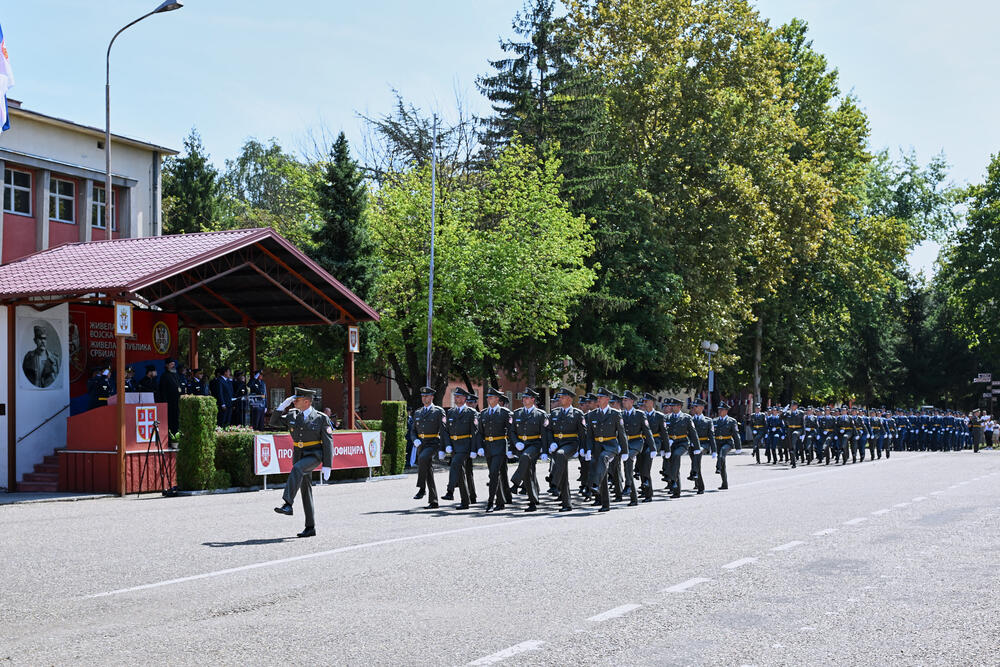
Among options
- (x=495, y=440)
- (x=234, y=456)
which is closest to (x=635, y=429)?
(x=495, y=440)

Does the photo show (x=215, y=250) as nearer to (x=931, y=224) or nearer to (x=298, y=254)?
(x=298, y=254)

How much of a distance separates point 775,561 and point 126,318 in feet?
47.5

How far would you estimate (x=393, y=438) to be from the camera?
28453mm

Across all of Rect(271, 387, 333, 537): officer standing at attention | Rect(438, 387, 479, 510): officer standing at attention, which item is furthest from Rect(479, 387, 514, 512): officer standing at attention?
Rect(271, 387, 333, 537): officer standing at attention

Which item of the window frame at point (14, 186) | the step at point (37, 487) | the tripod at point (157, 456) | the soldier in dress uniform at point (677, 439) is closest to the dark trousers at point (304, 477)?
the soldier in dress uniform at point (677, 439)

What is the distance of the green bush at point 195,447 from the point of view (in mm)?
22109

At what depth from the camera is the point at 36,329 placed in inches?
931

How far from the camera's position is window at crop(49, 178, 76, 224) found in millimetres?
30484

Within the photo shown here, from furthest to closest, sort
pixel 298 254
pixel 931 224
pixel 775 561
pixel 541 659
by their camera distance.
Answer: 1. pixel 931 224
2. pixel 298 254
3. pixel 775 561
4. pixel 541 659

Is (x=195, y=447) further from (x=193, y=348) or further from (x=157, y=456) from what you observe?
(x=193, y=348)

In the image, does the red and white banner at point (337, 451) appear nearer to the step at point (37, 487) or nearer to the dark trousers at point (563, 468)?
the step at point (37, 487)

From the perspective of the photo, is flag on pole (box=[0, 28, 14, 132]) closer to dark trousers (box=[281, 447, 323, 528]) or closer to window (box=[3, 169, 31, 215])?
window (box=[3, 169, 31, 215])

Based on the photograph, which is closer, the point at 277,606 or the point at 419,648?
the point at 419,648

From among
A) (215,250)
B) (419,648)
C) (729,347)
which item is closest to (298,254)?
(215,250)
